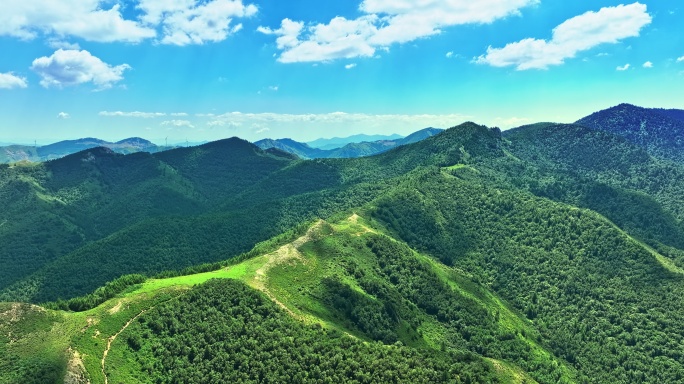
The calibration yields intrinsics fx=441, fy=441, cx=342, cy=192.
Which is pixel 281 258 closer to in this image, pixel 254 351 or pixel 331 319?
pixel 331 319

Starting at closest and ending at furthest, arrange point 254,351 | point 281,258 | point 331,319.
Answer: point 254,351 → point 331,319 → point 281,258

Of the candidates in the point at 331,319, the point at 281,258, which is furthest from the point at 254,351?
the point at 281,258

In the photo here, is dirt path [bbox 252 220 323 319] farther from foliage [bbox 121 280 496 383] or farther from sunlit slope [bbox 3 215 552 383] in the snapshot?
foliage [bbox 121 280 496 383]

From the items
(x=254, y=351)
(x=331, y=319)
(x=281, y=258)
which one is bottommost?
(x=331, y=319)

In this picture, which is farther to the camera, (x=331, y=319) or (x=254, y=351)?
(x=331, y=319)

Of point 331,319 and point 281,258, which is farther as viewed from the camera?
point 281,258

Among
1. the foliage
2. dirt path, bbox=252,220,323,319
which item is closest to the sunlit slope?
dirt path, bbox=252,220,323,319

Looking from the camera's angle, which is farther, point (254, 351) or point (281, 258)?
point (281, 258)

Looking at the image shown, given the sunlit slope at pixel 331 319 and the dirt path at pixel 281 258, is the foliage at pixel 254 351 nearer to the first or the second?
the sunlit slope at pixel 331 319

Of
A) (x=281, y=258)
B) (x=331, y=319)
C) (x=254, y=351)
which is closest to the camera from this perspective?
(x=254, y=351)

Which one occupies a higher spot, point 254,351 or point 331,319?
point 254,351

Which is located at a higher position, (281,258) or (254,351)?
(281,258)

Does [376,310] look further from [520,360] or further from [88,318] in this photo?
[88,318]
